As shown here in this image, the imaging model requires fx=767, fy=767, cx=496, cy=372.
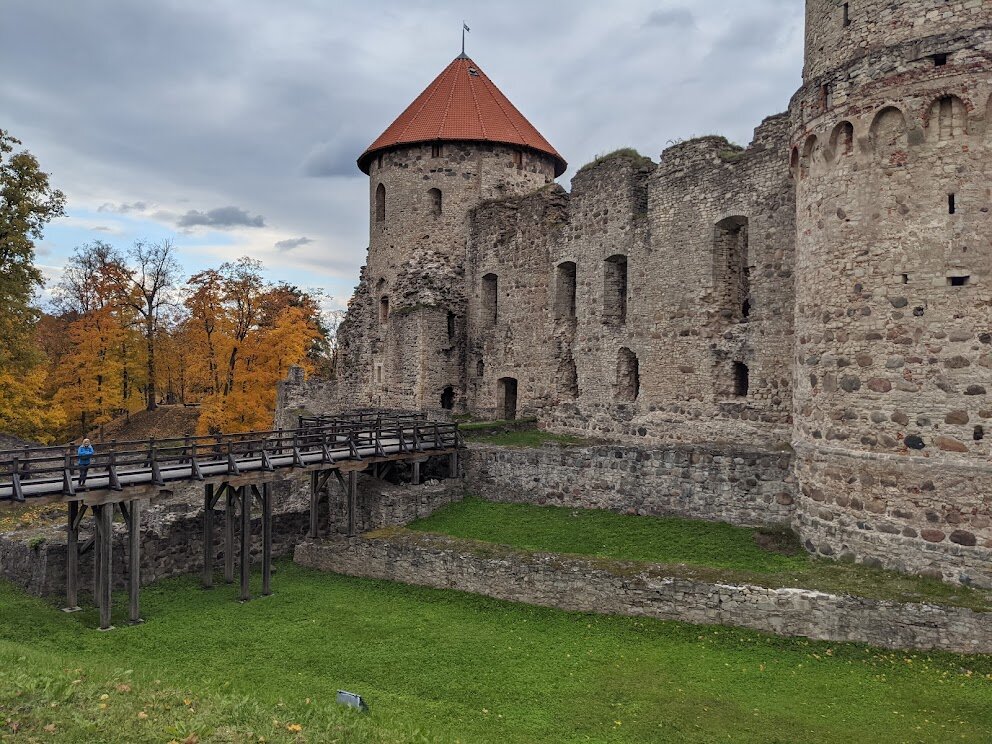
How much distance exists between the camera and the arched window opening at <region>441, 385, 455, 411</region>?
83.6 feet

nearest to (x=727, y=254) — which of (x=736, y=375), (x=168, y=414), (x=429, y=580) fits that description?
(x=736, y=375)

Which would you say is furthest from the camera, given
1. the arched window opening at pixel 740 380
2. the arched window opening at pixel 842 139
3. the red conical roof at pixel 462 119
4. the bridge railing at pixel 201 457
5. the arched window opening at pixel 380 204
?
the arched window opening at pixel 380 204

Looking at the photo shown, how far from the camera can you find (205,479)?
44.8 ft

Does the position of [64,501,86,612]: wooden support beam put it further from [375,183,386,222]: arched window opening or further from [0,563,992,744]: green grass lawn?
[375,183,386,222]: arched window opening

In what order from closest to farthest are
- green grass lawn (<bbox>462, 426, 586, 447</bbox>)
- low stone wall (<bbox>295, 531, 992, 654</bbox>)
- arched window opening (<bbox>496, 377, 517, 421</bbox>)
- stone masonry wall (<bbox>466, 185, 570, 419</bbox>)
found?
low stone wall (<bbox>295, 531, 992, 654</bbox>) < green grass lawn (<bbox>462, 426, 586, 447</bbox>) < stone masonry wall (<bbox>466, 185, 570, 419</bbox>) < arched window opening (<bbox>496, 377, 517, 421</bbox>)

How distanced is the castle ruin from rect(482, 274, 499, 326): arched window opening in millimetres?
73

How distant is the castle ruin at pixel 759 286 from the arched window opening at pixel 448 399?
0.55 feet

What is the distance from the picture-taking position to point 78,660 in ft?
33.6

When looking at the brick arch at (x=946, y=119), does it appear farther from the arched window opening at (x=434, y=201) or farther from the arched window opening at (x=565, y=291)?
the arched window opening at (x=434, y=201)

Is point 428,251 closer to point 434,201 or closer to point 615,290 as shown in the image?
point 434,201

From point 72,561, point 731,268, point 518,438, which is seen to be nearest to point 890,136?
point 731,268

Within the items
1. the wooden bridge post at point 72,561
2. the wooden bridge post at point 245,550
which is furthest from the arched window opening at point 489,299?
the wooden bridge post at point 72,561

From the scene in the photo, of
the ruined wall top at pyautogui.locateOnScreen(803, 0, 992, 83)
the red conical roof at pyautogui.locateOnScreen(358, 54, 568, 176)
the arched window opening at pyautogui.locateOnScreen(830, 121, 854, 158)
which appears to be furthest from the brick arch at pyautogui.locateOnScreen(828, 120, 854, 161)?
the red conical roof at pyautogui.locateOnScreen(358, 54, 568, 176)

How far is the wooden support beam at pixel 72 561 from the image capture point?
42.9 feet
